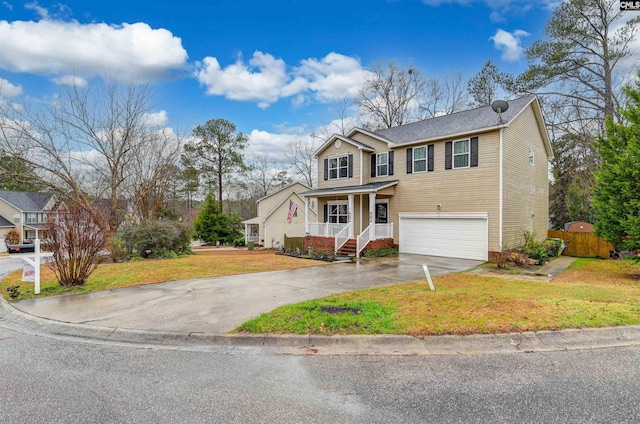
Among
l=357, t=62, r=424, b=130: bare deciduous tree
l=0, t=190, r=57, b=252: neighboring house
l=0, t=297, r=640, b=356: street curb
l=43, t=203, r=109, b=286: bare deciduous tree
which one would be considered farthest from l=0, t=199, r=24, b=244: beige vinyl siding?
l=0, t=297, r=640, b=356: street curb

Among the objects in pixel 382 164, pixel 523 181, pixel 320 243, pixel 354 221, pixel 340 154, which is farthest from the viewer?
pixel 340 154

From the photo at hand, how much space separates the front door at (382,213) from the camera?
713 inches

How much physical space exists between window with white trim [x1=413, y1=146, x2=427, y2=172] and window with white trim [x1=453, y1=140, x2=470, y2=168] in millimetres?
1539

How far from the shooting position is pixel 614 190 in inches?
457

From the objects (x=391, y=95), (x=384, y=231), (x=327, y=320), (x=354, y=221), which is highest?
(x=391, y=95)

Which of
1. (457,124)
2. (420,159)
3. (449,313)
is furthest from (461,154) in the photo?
(449,313)

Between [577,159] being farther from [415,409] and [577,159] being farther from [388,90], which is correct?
[415,409]

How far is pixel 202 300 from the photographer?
6887mm

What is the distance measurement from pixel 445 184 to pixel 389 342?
12.9m

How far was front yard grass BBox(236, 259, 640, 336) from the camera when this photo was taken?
477 centimetres

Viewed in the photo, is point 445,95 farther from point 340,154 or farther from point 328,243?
point 328,243

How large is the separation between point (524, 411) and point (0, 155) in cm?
2345

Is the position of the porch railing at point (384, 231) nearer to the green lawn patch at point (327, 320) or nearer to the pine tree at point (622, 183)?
the pine tree at point (622, 183)

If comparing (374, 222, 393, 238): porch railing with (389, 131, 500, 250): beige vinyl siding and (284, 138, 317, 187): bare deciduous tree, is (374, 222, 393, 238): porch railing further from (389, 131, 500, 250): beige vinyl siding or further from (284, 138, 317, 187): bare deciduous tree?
(284, 138, 317, 187): bare deciduous tree
